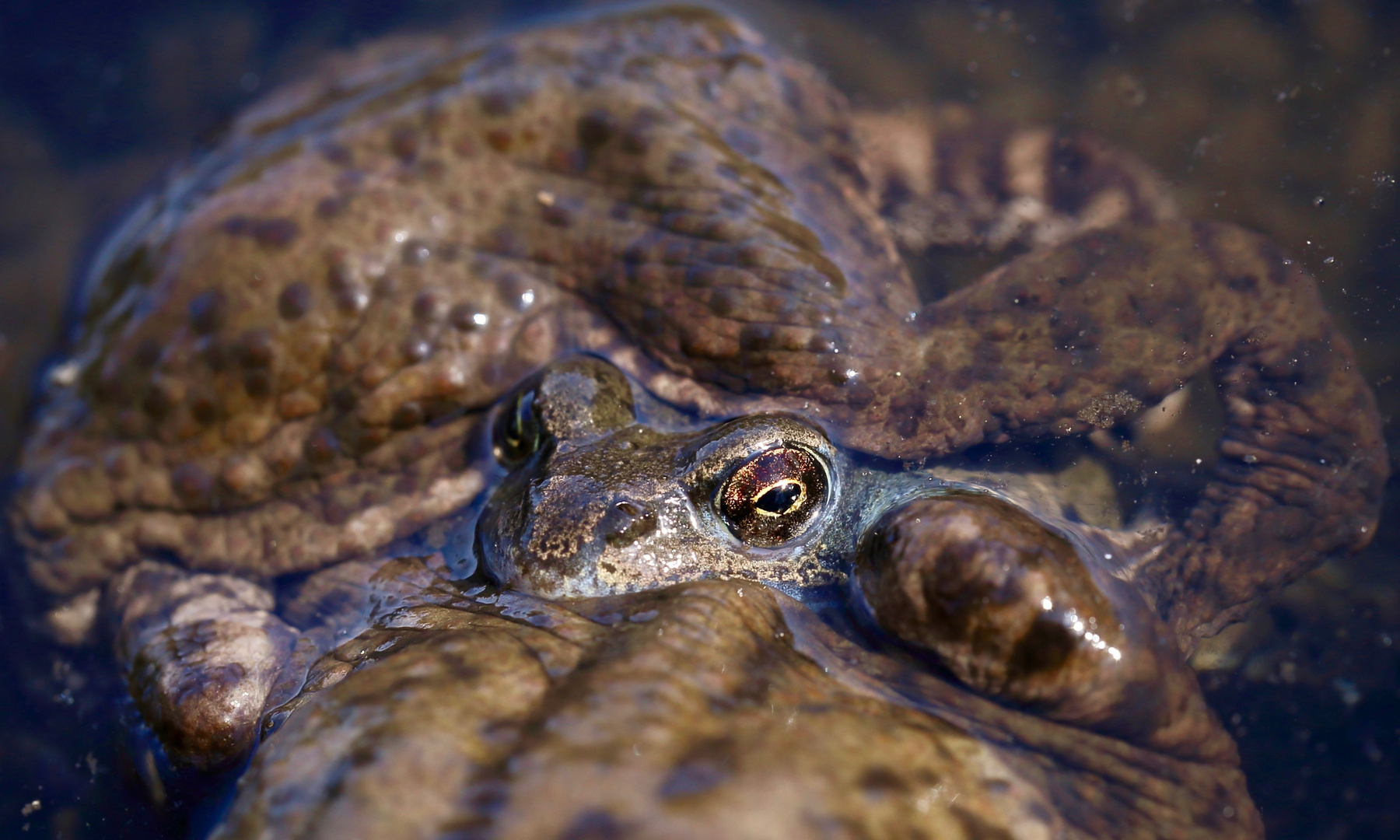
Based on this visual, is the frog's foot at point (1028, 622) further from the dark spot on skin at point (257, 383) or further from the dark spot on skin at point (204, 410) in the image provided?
the dark spot on skin at point (204, 410)

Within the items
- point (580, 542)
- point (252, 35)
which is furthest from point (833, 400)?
point (252, 35)

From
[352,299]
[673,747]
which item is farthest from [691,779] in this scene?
[352,299]

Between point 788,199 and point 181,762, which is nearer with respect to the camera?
point 181,762

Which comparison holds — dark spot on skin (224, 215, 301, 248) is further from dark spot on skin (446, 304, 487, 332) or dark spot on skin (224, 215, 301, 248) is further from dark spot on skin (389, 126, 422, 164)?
dark spot on skin (446, 304, 487, 332)

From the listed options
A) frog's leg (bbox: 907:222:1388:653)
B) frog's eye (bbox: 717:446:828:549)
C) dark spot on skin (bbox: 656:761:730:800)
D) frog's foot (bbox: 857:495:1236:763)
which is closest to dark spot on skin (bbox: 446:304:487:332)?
frog's eye (bbox: 717:446:828:549)

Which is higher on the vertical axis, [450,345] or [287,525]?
[450,345]

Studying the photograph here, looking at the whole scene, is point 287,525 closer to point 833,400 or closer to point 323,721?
point 323,721

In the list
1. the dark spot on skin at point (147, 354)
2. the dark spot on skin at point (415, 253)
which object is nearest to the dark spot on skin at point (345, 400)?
the dark spot on skin at point (415, 253)
